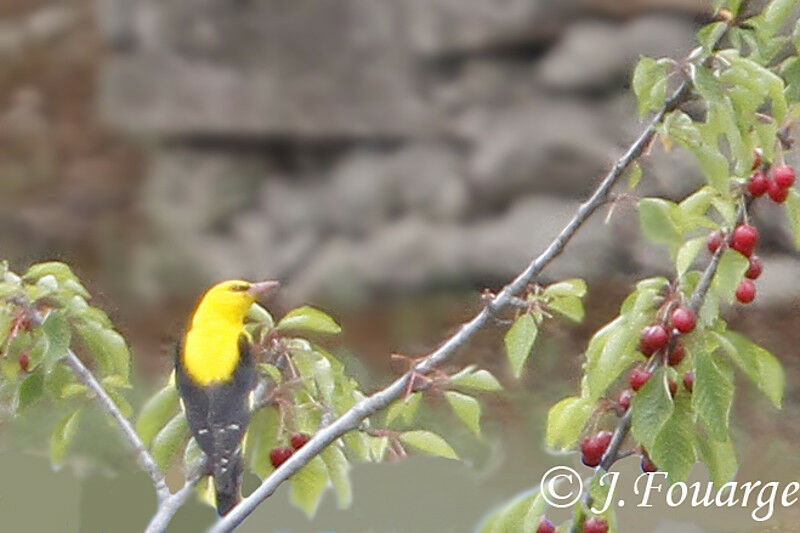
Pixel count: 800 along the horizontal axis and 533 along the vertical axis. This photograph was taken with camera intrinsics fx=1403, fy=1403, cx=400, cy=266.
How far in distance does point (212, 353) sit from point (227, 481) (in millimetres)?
71

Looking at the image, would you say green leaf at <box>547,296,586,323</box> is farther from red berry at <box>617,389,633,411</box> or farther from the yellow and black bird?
the yellow and black bird

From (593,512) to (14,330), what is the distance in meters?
0.29

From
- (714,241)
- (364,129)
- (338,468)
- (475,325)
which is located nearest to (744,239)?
(714,241)

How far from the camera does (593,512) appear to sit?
0.60m

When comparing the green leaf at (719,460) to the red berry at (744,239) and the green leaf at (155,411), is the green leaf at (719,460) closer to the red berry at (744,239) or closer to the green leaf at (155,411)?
the red berry at (744,239)

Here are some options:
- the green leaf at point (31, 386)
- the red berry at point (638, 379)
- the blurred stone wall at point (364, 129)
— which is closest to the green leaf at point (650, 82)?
the red berry at point (638, 379)

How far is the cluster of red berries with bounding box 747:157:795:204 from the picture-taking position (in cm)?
61

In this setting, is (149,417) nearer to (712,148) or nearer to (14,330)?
(14,330)

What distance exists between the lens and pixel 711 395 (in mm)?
565

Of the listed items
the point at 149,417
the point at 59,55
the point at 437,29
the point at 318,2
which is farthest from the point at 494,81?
the point at 149,417

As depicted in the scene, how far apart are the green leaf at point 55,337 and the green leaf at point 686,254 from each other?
286 mm

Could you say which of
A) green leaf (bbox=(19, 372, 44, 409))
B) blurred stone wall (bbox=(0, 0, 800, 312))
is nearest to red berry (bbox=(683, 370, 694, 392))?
green leaf (bbox=(19, 372, 44, 409))

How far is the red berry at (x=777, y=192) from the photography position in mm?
608

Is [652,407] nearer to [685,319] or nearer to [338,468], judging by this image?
[685,319]
